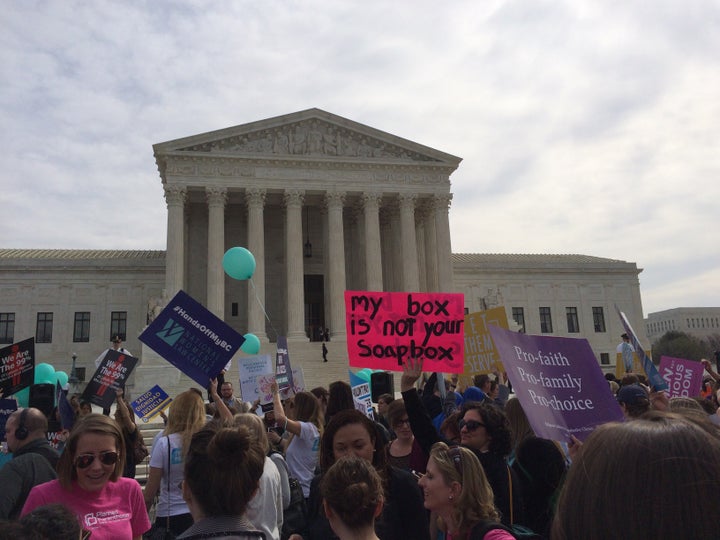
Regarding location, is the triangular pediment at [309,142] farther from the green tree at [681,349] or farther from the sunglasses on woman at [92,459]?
the green tree at [681,349]

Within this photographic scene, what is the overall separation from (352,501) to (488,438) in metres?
2.00

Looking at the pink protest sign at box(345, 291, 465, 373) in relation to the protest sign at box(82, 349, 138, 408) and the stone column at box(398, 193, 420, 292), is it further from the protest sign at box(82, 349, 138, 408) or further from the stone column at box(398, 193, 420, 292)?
the stone column at box(398, 193, 420, 292)

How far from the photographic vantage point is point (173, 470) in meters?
5.54

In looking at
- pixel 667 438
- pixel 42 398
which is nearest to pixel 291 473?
pixel 667 438

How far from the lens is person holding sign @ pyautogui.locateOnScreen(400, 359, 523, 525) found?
423cm

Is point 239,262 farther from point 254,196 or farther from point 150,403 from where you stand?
point 254,196

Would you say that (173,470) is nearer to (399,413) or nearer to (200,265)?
(399,413)

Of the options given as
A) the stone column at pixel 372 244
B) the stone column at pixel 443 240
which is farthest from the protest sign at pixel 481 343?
the stone column at pixel 443 240

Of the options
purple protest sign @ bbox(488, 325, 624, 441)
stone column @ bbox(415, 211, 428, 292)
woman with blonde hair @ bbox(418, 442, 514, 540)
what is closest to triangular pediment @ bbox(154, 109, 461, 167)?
stone column @ bbox(415, 211, 428, 292)

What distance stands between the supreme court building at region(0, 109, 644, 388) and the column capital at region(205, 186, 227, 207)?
79mm

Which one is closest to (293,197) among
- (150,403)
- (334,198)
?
(334,198)

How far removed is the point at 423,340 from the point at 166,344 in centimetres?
371

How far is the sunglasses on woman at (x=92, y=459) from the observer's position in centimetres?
399

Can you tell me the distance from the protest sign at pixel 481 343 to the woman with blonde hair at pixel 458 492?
27.0ft
